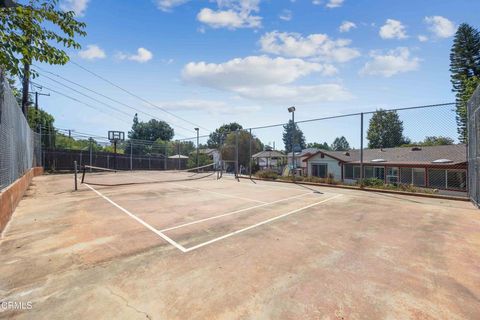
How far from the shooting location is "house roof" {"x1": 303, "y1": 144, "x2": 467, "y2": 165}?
21428 mm

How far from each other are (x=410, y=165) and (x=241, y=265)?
2684 centimetres

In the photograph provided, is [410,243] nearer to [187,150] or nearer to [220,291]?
[220,291]

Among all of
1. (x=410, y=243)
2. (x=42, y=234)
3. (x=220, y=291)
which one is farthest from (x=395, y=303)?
(x=42, y=234)

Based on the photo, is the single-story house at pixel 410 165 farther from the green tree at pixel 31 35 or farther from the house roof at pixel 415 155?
the green tree at pixel 31 35

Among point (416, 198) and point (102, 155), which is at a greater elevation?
point (102, 155)

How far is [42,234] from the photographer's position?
15.1 ft

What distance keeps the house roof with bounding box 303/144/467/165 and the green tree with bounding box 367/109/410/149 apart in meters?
18.4

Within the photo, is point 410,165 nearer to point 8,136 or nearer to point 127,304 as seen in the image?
point 127,304

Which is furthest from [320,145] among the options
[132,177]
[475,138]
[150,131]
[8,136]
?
[8,136]

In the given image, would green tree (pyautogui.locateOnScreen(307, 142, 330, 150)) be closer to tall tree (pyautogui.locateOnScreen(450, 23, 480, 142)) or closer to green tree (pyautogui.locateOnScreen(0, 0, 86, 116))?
tall tree (pyautogui.locateOnScreen(450, 23, 480, 142))

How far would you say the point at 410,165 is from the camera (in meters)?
24.2

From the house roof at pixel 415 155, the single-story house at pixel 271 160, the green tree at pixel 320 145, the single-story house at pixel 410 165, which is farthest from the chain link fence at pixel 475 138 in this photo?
the green tree at pixel 320 145

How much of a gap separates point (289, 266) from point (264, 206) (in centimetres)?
394

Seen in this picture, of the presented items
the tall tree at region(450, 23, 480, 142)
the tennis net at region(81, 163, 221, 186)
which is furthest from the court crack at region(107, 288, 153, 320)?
the tall tree at region(450, 23, 480, 142)
